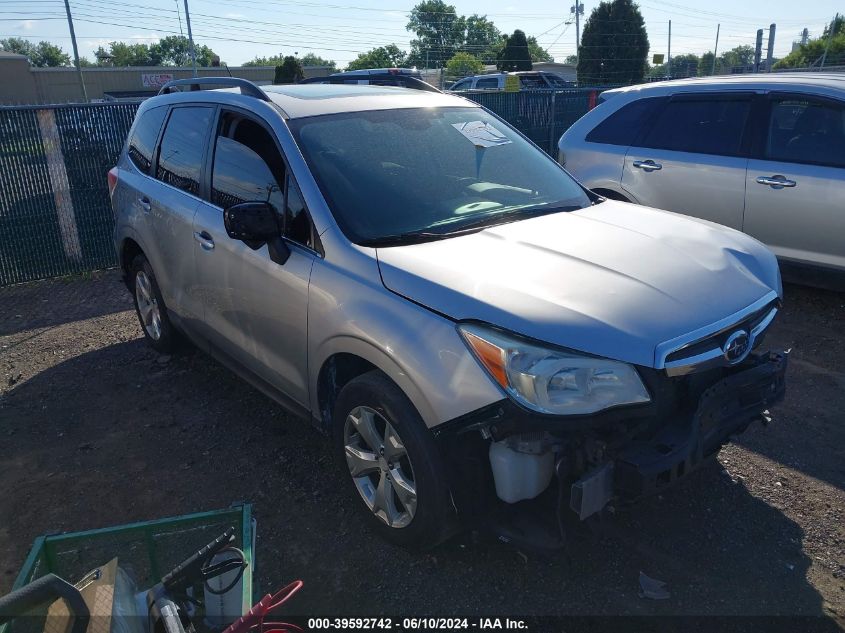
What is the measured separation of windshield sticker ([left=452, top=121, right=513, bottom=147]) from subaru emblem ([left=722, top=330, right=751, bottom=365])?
1.80m

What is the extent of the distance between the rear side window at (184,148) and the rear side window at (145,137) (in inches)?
6.9

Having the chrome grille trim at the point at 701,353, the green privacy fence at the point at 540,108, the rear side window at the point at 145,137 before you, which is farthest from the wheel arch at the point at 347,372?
the green privacy fence at the point at 540,108

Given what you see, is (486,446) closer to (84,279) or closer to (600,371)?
(600,371)

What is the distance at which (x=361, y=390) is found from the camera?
2.87m

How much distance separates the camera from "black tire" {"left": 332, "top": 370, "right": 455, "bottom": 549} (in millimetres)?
2621

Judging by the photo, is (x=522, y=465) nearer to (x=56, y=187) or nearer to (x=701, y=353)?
(x=701, y=353)

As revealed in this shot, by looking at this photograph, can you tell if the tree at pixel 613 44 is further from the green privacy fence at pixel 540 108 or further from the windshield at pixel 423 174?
the windshield at pixel 423 174

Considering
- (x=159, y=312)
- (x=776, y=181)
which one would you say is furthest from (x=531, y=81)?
(x=159, y=312)

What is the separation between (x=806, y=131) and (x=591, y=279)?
3.77 meters

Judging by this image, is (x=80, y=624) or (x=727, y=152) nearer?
(x=80, y=624)

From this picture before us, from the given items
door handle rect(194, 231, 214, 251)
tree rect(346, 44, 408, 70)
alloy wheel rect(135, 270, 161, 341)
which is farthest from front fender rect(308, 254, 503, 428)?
tree rect(346, 44, 408, 70)

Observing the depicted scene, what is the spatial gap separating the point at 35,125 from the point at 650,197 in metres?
6.15

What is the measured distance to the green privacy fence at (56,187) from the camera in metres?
7.21

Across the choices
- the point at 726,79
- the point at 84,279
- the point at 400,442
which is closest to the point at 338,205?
the point at 400,442
